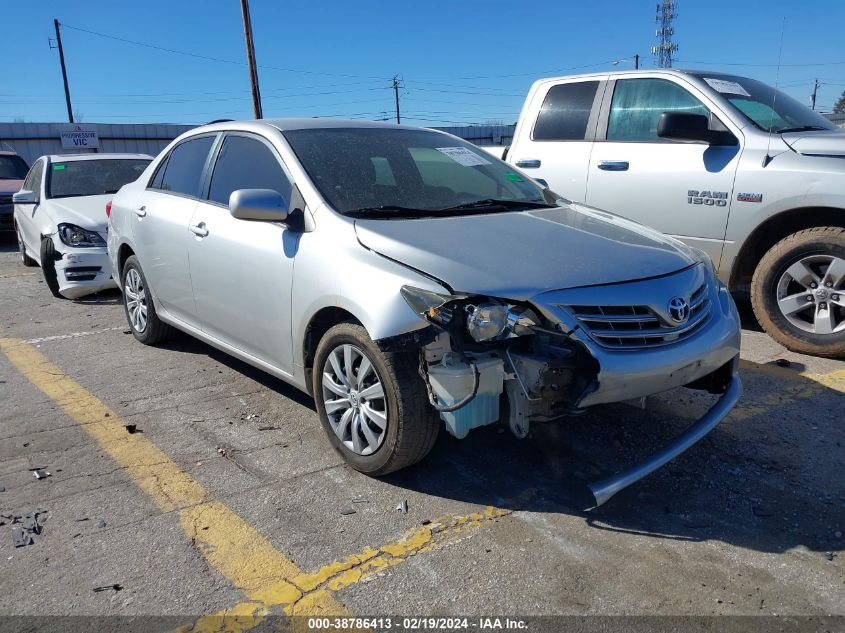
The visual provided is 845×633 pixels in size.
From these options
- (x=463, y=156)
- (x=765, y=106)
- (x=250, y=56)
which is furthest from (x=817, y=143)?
(x=250, y=56)

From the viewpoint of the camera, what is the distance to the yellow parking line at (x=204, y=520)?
2.47 metres

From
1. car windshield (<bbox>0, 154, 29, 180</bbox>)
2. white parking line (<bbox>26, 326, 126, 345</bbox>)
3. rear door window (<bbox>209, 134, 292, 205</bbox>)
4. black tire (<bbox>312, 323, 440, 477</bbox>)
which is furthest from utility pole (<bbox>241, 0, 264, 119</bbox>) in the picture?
black tire (<bbox>312, 323, 440, 477</bbox>)

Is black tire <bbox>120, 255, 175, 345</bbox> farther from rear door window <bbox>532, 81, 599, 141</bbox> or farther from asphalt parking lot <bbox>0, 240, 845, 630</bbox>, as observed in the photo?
rear door window <bbox>532, 81, 599, 141</bbox>

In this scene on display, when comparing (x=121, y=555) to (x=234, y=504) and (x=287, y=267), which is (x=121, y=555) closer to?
(x=234, y=504)

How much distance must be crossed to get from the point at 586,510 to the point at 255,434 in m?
1.87

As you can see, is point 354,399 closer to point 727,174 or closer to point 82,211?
point 727,174

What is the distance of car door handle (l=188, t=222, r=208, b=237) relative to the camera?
13.7 feet

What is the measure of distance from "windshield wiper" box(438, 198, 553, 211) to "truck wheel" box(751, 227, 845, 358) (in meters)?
2.09

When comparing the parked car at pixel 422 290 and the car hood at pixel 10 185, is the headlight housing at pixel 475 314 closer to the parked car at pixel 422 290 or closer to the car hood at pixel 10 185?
the parked car at pixel 422 290

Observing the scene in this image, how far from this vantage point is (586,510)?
118 inches

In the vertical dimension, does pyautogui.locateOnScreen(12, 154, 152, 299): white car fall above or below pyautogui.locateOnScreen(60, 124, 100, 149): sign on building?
below

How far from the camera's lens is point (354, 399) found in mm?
3234

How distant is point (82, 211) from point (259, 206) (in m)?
5.32

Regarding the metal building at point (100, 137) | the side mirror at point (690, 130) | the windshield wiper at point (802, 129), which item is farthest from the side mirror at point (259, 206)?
the metal building at point (100, 137)
